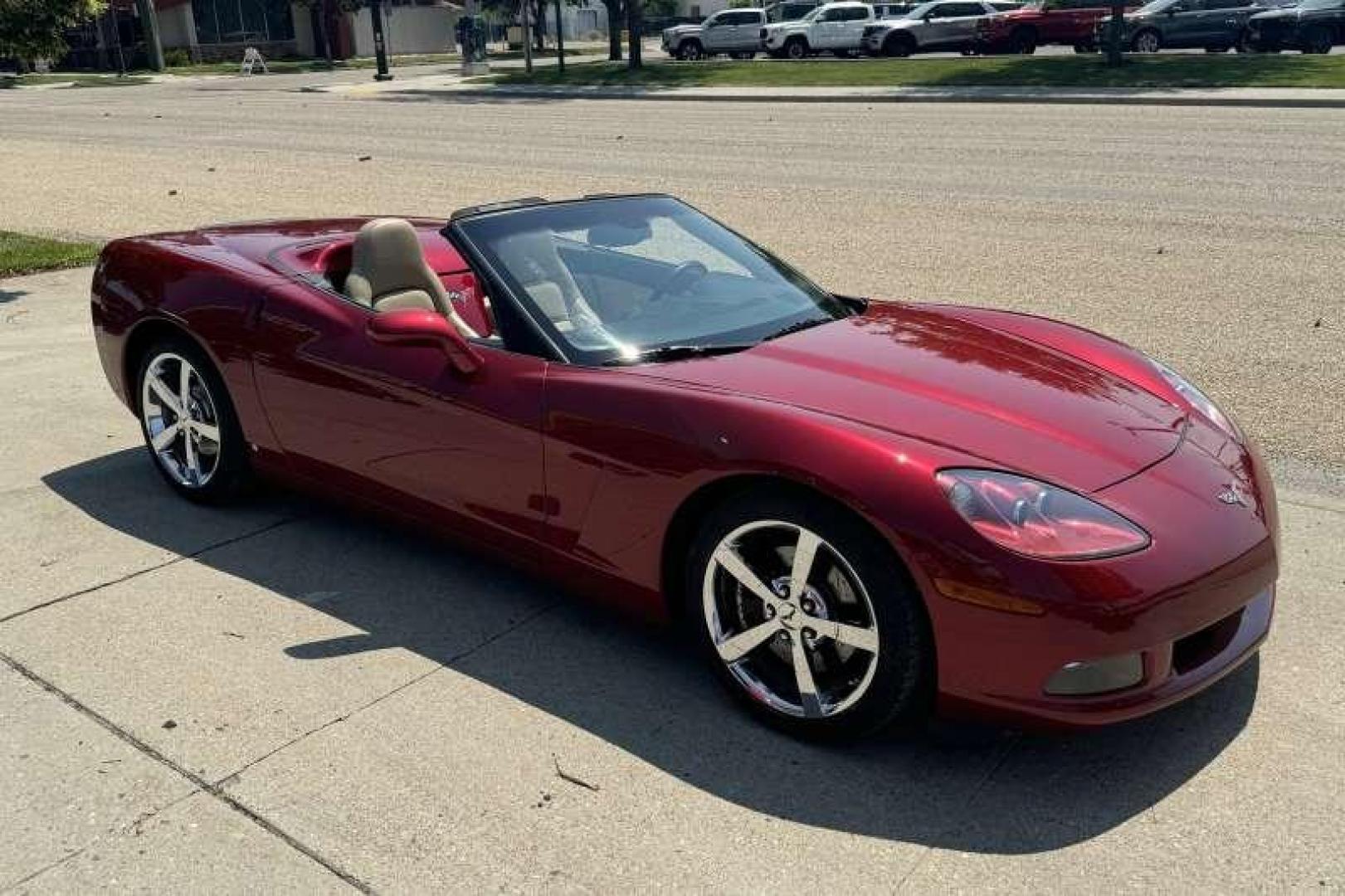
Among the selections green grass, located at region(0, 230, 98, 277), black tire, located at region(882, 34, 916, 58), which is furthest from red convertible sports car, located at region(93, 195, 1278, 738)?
black tire, located at region(882, 34, 916, 58)

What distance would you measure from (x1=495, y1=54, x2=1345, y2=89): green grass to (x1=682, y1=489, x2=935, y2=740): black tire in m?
23.1

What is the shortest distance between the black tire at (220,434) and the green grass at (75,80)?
45062 millimetres

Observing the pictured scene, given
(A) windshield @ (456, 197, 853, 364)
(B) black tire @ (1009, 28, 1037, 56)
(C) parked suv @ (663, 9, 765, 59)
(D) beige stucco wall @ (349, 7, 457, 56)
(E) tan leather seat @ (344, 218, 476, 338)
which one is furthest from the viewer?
(D) beige stucco wall @ (349, 7, 457, 56)

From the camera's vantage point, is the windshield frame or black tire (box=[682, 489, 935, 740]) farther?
the windshield frame

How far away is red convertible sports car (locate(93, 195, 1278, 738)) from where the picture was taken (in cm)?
294

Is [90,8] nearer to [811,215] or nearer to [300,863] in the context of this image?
[811,215]

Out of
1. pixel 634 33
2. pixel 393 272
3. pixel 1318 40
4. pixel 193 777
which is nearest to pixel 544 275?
pixel 393 272

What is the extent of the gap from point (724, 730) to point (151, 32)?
5869cm

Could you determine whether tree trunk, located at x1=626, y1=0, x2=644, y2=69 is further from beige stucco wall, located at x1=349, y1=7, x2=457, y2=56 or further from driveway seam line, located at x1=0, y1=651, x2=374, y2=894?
driveway seam line, located at x1=0, y1=651, x2=374, y2=894

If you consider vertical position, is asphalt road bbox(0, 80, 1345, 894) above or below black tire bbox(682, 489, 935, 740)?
below

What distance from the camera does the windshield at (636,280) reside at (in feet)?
12.8

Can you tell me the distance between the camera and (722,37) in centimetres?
4538

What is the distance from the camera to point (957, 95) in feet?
83.6

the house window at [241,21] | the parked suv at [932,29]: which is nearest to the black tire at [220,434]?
the parked suv at [932,29]
